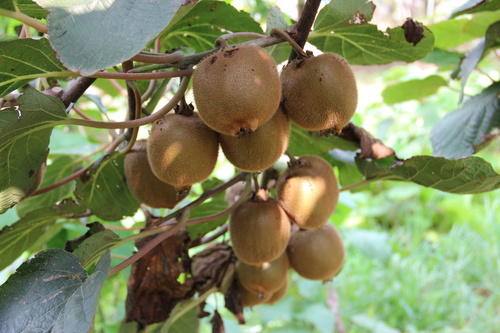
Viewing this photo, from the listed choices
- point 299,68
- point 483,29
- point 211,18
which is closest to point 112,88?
point 211,18

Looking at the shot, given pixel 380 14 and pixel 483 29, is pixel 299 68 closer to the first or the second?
pixel 483 29

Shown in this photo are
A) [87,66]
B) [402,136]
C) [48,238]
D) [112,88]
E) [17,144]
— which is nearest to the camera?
[87,66]

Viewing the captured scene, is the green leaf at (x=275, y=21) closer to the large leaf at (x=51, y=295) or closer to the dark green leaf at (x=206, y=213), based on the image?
the dark green leaf at (x=206, y=213)

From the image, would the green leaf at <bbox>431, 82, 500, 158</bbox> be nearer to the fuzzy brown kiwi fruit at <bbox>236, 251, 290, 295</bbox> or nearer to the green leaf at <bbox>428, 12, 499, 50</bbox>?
the green leaf at <bbox>428, 12, 499, 50</bbox>

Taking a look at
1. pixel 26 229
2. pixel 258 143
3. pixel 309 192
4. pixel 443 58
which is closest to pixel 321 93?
pixel 258 143

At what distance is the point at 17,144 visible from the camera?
86 cm

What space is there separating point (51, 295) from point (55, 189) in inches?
24.7

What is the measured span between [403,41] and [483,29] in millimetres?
533

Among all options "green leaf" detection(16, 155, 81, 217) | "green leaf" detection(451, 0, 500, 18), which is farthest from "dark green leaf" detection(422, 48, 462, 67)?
"green leaf" detection(16, 155, 81, 217)

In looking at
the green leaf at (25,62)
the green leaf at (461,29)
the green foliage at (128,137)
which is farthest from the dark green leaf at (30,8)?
the green leaf at (461,29)

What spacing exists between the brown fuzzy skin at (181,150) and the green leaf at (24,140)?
0.18 m

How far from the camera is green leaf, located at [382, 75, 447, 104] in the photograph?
170 cm

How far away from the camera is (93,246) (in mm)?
942

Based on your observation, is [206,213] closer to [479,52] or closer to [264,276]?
[264,276]
